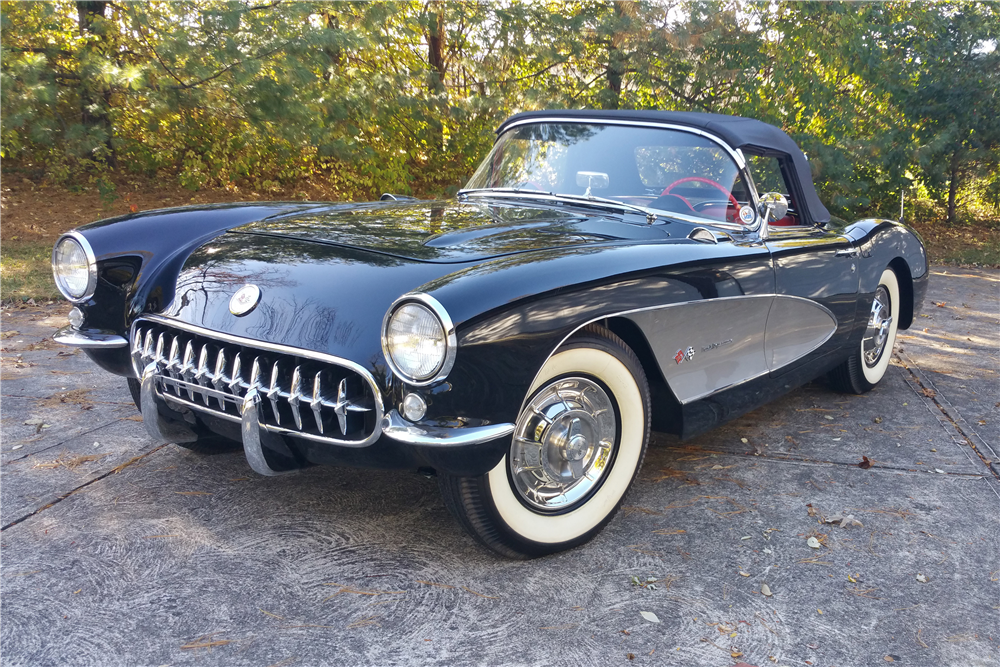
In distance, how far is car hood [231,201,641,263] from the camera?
2621 mm

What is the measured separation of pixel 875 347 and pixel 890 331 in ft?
0.77

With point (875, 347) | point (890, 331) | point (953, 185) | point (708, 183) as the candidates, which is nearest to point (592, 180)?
point (708, 183)

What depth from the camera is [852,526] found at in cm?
287

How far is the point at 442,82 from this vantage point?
34.2 feet

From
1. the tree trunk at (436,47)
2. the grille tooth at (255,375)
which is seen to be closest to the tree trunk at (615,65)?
the tree trunk at (436,47)

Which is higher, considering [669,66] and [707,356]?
[669,66]

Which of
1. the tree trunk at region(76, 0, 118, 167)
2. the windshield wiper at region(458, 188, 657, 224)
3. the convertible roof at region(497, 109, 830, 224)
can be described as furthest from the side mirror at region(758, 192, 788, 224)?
the tree trunk at region(76, 0, 118, 167)

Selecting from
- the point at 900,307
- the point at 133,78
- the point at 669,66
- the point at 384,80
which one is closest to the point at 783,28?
the point at 669,66

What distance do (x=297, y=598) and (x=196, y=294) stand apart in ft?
3.49

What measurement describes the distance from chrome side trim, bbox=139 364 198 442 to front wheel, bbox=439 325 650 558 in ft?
3.18

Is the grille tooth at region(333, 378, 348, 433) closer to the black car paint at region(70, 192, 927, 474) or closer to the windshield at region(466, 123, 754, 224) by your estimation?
the black car paint at region(70, 192, 927, 474)

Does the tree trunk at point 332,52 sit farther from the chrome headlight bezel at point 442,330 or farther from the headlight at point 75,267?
the chrome headlight bezel at point 442,330

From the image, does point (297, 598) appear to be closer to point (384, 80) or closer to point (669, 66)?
point (384, 80)

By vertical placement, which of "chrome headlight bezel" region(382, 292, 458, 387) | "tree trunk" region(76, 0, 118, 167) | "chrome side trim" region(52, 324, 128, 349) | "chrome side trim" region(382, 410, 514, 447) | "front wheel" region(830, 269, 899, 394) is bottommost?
"front wheel" region(830, 269, 899, 394)
